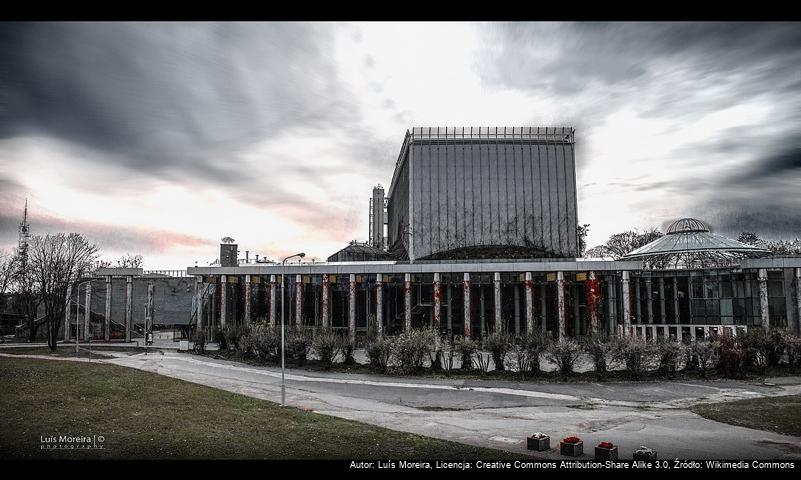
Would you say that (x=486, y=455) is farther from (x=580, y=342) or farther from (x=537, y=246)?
(x=537, y=246)

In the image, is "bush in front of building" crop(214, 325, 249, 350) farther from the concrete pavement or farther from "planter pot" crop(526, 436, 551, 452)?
"planter pot" crop(526, 436, 551, 452)

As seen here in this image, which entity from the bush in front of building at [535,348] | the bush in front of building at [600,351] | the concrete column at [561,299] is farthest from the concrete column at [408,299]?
the bush in front of building at [600,351]

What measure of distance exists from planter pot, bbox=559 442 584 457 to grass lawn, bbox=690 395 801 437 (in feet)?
25.3

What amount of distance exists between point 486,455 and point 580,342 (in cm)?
2023

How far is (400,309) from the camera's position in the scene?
214 ft

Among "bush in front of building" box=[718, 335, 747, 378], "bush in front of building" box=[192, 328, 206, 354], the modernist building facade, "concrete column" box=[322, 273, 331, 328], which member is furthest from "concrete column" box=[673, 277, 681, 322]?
"bush in front of building" box=[192, 328, 206, 354]

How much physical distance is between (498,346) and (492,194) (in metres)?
34.1

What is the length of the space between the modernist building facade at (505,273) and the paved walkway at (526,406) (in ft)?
73.8

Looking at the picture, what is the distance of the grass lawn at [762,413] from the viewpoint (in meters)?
17.6

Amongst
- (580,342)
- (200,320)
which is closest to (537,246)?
(580,342)

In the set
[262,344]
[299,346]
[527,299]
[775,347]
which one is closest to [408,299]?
[527,299]

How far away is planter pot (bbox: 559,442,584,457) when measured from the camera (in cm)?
1350

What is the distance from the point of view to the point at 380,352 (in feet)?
108

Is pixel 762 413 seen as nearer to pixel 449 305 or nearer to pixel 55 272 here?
pixel 449 305
